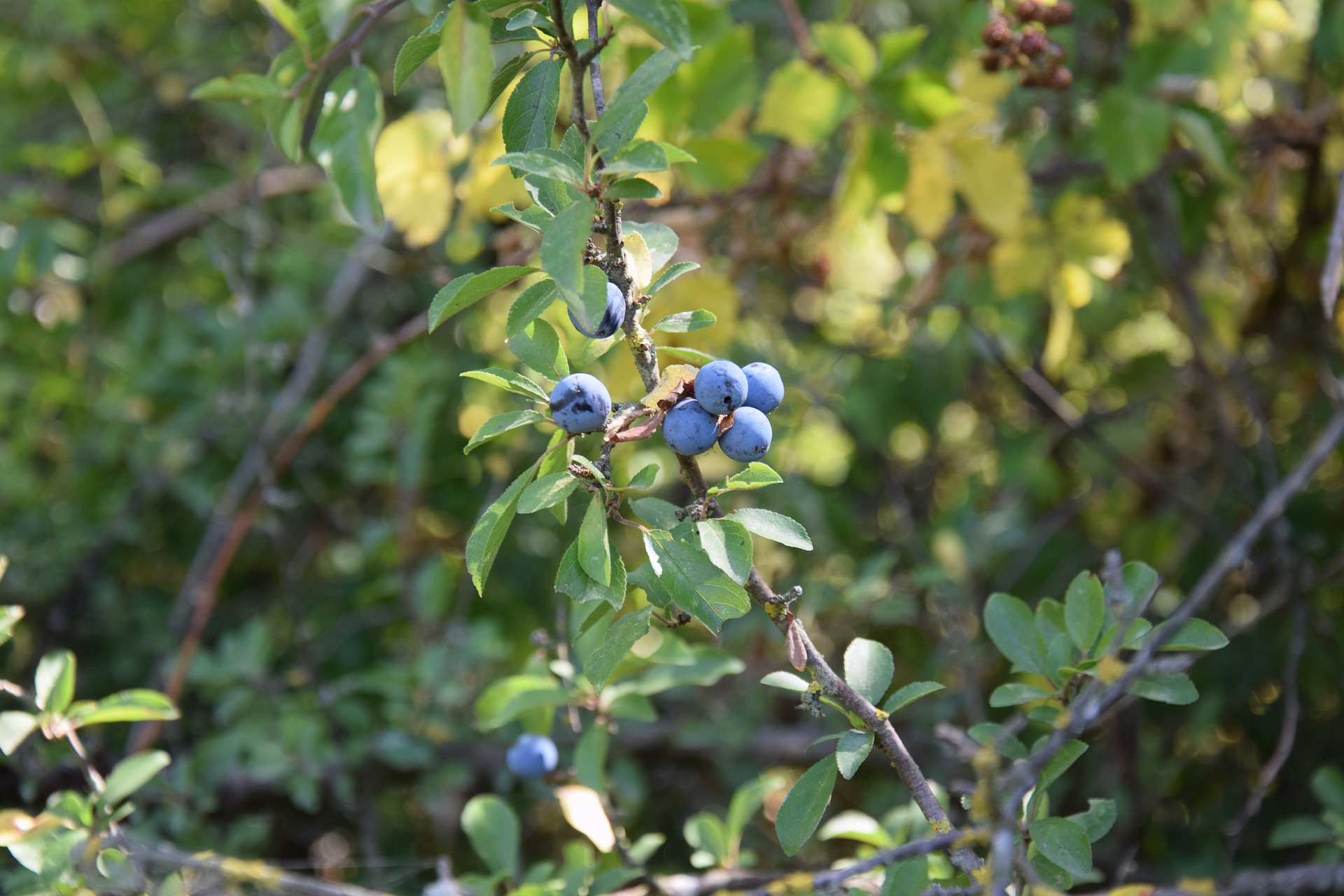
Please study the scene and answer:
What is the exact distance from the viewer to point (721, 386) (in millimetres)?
788

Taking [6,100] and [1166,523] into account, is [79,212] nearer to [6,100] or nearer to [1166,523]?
[6,100]

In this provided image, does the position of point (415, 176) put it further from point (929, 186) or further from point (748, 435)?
point (748, 435)

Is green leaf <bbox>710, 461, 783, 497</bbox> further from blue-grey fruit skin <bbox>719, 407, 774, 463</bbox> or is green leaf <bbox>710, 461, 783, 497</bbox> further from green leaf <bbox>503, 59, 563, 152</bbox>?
green leaf <bbox>503, 59, 563, 152</bbox>

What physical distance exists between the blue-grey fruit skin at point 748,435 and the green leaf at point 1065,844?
1.31ft

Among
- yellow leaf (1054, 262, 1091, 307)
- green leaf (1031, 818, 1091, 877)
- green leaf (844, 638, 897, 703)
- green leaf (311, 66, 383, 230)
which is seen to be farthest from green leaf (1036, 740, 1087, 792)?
yellow leaf (1054, 262, 1091, 307)

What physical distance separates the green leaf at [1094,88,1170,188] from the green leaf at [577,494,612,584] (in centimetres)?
117

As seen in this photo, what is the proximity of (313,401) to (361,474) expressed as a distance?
1.13 ft

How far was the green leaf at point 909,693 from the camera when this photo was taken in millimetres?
889

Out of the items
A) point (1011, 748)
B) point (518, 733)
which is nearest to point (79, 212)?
point (518, 733)

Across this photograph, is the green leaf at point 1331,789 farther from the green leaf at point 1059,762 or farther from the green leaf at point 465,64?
the green leaf at point 465,64

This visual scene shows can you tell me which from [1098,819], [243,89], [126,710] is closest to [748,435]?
[1098,819]

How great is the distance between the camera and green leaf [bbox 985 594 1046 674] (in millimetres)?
1012

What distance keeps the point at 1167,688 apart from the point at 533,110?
2.34 ft

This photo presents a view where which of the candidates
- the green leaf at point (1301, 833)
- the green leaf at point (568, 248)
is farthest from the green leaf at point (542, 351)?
the green leaf at point (1301, 833)
